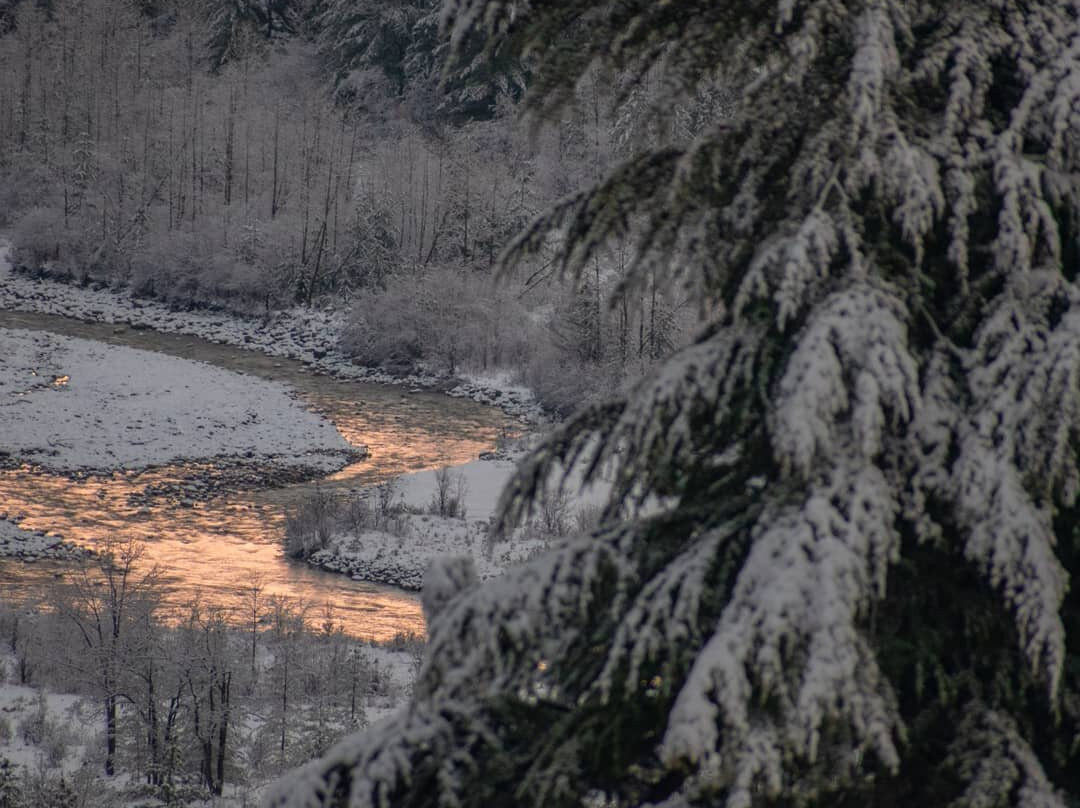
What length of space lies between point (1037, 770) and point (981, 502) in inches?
27.3

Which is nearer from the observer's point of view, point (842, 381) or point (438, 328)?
point (842, 381)

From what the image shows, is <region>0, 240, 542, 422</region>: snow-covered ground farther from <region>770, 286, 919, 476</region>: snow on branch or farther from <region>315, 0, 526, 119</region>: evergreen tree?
<region>770, 286, 919, 476</region>: snow on branch

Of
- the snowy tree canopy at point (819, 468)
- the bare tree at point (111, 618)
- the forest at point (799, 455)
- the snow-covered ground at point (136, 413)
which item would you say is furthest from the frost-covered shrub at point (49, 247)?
the snowy tree canopy at point (819, 468)

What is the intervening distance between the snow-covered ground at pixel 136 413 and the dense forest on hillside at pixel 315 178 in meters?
6.50

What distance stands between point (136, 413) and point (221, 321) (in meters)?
12.6

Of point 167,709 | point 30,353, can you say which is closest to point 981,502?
point 167,709

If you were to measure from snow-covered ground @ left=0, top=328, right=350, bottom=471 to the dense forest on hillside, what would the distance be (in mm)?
6500

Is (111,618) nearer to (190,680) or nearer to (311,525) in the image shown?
(190,680)

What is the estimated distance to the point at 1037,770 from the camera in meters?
2.78

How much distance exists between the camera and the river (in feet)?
57.9

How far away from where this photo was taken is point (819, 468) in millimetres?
2684

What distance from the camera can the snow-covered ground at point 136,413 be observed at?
82.0 feet

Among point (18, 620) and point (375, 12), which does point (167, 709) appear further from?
point (375, 12)

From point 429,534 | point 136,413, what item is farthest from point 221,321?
point 429,534
